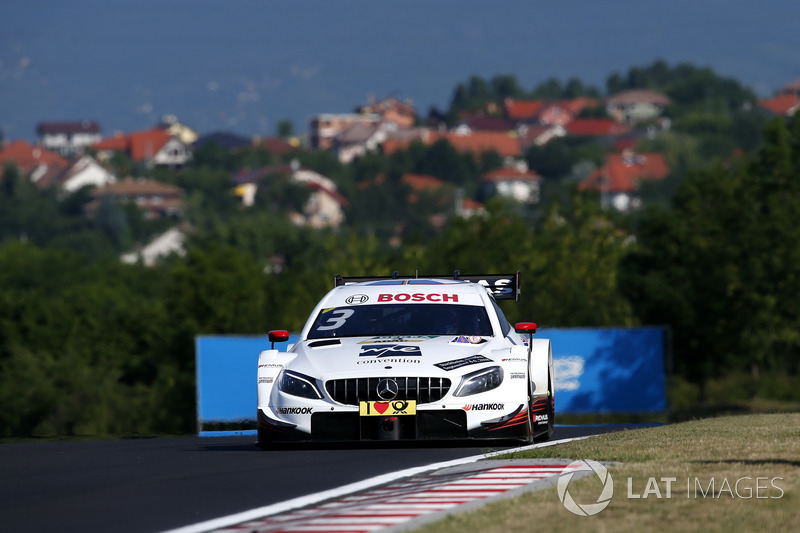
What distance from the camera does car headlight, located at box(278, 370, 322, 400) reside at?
12828 millimetres

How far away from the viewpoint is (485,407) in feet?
42.0

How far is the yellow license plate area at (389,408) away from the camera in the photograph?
12.7 m

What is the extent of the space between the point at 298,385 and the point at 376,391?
2.23ft

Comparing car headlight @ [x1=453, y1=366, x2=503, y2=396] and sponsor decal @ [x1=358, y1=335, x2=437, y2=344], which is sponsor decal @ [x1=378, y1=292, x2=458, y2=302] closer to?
sponsor decal @ [x1=358, y1=335, x2=437, y2=344]

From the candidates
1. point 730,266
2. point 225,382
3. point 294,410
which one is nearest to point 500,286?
point 294,410

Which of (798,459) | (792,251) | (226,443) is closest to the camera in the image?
(798,459)

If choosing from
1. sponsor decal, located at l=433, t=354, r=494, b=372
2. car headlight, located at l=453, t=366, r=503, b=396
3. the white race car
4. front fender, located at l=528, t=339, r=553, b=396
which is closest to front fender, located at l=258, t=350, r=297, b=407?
the white race car

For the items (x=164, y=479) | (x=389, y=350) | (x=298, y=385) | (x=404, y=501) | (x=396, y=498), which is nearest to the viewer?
(x=404, y=501)

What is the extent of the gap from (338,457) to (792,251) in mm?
28795

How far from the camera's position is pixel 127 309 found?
79.7 metres

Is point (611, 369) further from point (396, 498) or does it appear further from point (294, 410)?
point (396, 498)

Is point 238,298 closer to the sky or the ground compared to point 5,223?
closer to the ground

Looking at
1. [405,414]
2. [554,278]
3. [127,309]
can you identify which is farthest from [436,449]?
[127,309]

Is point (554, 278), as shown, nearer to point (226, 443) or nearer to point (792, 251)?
point (792, 251)
